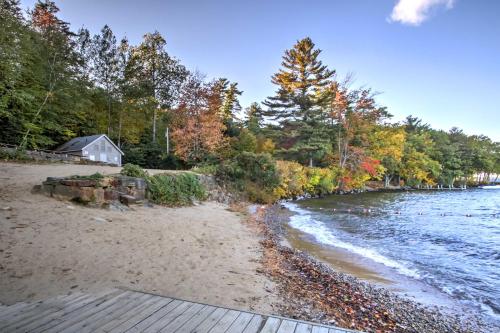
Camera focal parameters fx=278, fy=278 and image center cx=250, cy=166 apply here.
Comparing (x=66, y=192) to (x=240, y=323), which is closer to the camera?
(x=240, y=323)

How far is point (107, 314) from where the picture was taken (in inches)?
121

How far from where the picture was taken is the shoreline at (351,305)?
402cm

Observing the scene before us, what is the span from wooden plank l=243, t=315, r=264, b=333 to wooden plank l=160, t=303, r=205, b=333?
2.16ft

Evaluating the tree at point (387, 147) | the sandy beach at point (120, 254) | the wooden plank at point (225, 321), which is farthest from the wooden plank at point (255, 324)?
the tree at point (387, 147)

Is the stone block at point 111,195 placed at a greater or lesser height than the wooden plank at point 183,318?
greater

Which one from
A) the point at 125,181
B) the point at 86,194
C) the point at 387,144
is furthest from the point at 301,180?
the point at 86,194

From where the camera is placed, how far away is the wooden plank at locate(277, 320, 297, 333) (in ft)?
9.37

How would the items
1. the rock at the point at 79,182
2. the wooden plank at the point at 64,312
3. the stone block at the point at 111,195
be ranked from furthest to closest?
the stone block at the point at 111,195 → the rock at the point at 79,182 → the wooden plank at the point at 64,312

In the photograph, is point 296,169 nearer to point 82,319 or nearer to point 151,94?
point 151,94

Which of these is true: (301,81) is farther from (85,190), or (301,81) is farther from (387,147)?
(85,190)

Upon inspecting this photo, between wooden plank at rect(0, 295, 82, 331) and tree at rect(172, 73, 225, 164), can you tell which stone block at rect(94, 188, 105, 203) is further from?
tree at rect(172, 73, 225, 164)

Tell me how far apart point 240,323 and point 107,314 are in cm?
148

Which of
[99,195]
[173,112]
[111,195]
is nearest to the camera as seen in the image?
[99,195]

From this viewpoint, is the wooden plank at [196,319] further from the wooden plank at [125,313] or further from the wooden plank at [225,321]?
the wooden plank at [125,313]
